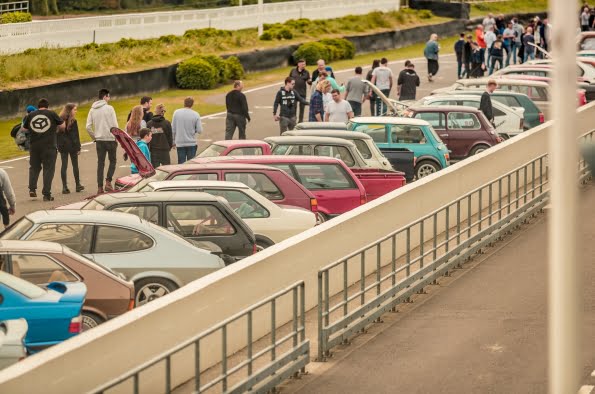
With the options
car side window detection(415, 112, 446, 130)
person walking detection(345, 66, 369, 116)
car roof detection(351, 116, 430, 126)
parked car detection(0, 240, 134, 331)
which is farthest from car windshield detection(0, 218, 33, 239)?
person walking detection(345, 66, 369, 116)

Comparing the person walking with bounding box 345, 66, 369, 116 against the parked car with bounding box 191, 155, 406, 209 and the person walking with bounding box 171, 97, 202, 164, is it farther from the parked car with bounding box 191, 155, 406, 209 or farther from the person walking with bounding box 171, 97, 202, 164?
the parked car with bounding box 191, 155, 406, 209

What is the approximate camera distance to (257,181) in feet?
67.9

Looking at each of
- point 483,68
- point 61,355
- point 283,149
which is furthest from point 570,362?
point 483,68

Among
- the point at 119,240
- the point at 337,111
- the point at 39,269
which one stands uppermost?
the point at 39,269

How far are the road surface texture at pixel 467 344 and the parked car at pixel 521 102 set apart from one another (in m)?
13.5

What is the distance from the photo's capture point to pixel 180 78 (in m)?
43.8

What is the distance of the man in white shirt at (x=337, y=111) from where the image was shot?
30.4 metres

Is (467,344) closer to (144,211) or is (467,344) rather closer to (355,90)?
(144,211)

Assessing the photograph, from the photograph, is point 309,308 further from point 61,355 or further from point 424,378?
point 61,355

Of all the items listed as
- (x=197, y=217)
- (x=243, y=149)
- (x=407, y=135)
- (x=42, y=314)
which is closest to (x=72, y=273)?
(x=42, y=314)

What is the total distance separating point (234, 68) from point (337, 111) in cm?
1652

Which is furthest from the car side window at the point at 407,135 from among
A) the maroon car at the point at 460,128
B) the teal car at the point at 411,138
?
the maroon car at the point at 460,128

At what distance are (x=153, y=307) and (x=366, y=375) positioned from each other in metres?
2.43

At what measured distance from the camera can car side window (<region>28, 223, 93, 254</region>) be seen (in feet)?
53.4
